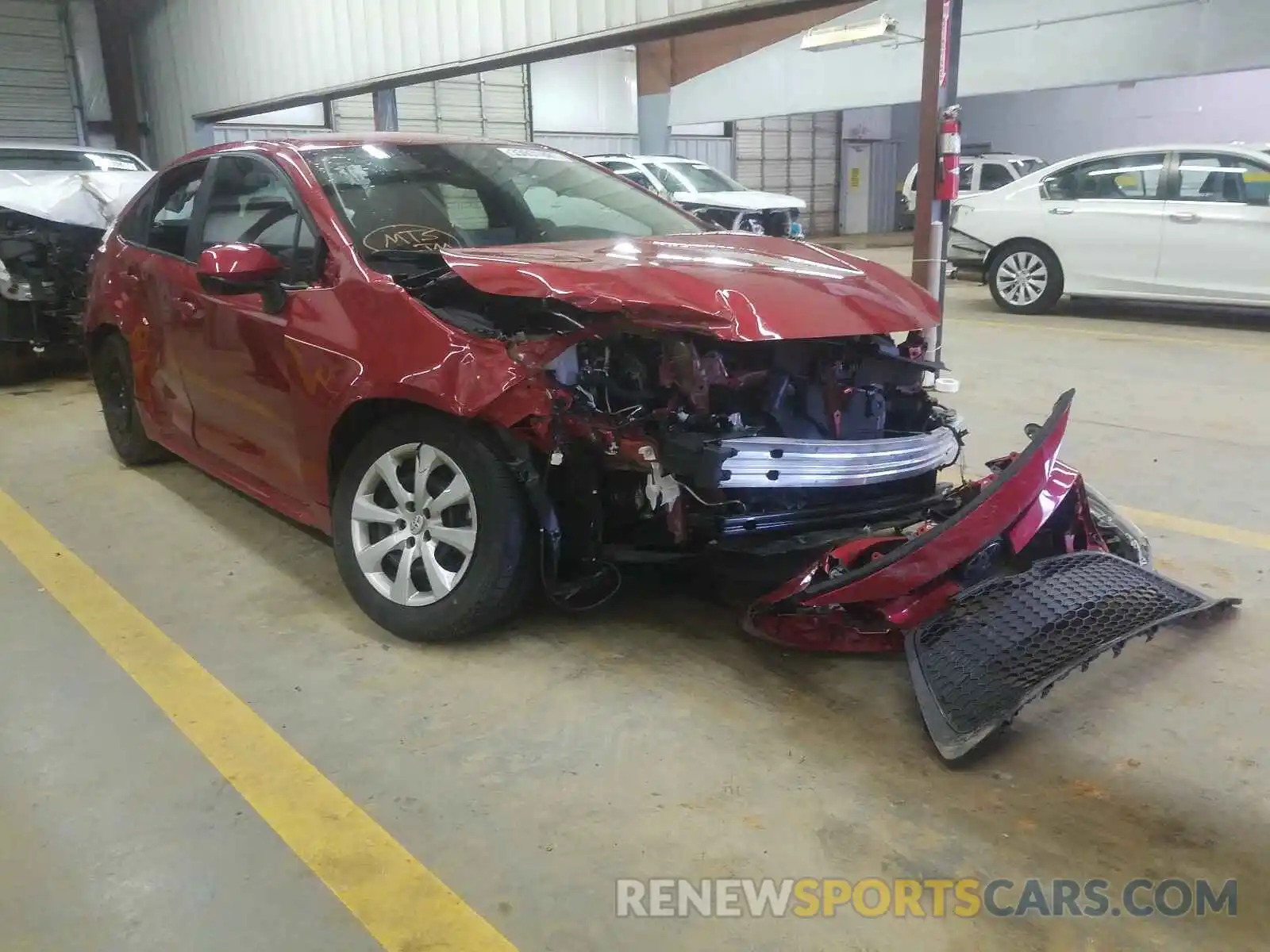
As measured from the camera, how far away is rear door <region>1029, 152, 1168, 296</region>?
8.14 meters

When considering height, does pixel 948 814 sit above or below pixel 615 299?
below

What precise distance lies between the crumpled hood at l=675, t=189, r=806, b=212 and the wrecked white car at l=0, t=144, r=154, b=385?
7.07 metres

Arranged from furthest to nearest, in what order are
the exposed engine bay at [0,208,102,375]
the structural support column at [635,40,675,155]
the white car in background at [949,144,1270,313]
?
the structural support column at [635,40,675,155], the white car in background at [949,144,1270,313], the exposed engine bay at [0,208,102,375]

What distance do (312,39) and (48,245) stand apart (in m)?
5.46

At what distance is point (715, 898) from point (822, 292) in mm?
1463

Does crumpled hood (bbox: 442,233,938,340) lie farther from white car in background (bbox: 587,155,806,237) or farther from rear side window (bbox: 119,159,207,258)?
white car in background (bbox: 587,155,806,237)

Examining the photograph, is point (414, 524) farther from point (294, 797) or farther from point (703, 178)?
point (703, 178)

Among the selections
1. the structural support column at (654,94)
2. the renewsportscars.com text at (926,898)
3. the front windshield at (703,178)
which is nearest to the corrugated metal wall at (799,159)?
the structural support column at (654,94)

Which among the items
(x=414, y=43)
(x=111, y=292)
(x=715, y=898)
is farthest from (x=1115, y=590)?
(x=414, y=43)

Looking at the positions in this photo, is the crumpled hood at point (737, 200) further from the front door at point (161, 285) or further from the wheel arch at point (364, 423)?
the wheel arch at point (364, 423)

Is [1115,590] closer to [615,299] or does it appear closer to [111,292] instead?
[615,299]

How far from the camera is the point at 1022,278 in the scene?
359 inches

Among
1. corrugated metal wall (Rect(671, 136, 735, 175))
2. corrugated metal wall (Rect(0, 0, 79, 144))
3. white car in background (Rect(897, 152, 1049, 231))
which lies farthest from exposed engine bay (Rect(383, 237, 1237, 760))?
corrugated metal wall (Rect(671, 136, 735, 175))

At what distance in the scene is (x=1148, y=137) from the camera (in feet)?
63.8
